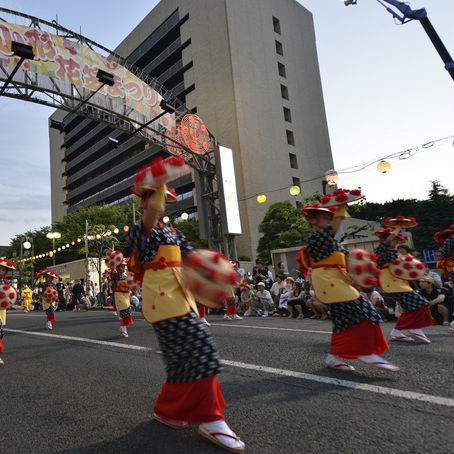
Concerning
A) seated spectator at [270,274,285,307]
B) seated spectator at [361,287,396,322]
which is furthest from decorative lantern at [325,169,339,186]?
seated spectator at [361,287,396,322]

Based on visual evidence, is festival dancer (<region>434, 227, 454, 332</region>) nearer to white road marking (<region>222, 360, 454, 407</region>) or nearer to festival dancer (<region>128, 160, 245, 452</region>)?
white road marking (<region>222, 360, 454, 407</region>)

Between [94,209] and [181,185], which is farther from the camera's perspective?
[94,209]

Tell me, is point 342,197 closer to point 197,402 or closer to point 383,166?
point 197,402

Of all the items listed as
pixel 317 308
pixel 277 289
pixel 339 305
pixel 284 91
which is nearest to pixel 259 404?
pixel 339 305

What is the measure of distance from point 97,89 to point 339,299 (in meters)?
13.2

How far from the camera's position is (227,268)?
237cm

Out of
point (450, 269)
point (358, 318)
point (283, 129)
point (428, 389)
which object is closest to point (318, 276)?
point (358, 318)

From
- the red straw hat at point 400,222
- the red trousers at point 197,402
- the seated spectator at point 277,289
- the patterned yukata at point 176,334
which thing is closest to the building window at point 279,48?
the seated spectator at point 277,289

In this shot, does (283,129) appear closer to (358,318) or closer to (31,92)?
(31,92)

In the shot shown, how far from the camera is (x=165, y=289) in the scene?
277cm

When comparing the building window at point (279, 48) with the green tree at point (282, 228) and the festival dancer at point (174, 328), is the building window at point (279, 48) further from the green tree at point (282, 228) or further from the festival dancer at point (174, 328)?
the festival dancer at point (174, 328)

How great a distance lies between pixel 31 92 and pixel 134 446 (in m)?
13.9

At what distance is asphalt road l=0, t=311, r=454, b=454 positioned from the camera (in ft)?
7.95

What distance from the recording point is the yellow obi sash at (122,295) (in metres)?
8.64
